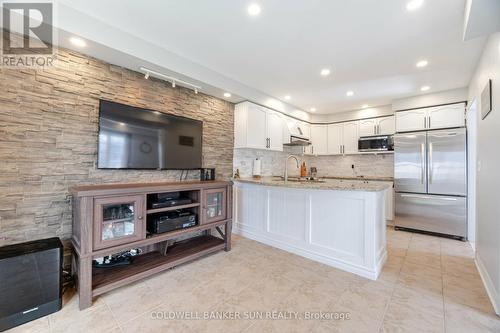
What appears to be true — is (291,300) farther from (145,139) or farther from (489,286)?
(145,139)

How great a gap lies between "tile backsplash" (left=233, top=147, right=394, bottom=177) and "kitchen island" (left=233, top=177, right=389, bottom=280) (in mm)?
787

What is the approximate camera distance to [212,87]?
3084 mm

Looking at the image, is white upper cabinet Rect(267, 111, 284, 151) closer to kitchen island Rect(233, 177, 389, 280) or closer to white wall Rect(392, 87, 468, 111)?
kitchen island Rect(233, 177, 389, 280)

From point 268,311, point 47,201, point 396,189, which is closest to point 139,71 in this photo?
point 47,201

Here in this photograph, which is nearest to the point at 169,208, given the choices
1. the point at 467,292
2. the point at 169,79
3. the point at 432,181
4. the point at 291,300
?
the point at 291,300

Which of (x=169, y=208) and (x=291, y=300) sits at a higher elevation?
(x=169, y=208)

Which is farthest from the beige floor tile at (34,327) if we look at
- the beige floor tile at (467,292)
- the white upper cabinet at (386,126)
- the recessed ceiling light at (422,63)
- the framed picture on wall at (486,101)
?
the white upper cabinet at (386,126)

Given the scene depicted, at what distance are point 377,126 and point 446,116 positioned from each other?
3.83ft

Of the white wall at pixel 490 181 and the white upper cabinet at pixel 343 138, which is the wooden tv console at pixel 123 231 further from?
the white upper cabinet at pixel 343 138

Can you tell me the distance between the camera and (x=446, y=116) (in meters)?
3.65

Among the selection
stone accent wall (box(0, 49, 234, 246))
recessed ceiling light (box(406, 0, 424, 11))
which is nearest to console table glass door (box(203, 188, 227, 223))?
stone accent wall (box(0, 49, 234, 246))

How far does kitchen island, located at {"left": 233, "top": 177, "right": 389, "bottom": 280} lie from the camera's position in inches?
89.4

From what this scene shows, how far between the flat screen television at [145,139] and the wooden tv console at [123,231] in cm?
40

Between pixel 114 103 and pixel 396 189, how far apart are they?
476cm
